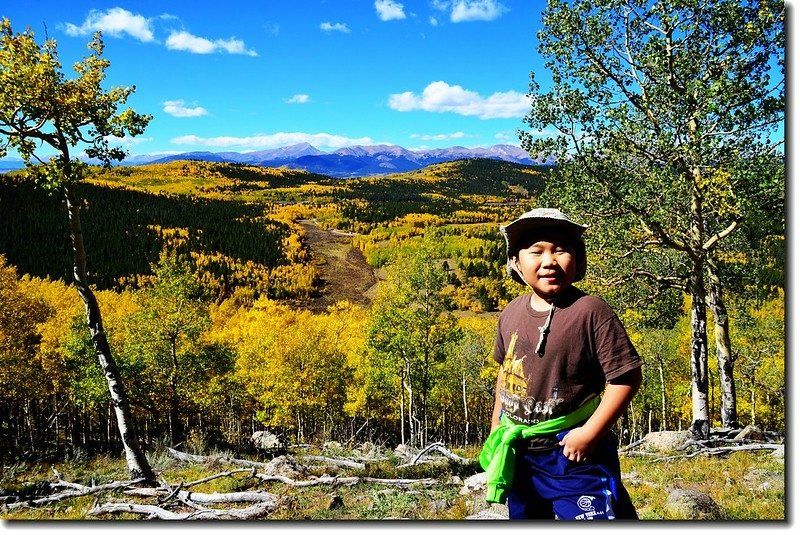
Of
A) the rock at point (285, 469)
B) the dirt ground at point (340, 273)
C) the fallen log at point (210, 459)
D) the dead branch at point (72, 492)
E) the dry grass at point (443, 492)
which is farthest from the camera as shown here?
the dirt ground at point (340, 273)

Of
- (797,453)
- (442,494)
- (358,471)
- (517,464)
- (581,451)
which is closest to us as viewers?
(581,451)

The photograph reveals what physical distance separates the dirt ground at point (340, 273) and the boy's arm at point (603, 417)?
124 meters

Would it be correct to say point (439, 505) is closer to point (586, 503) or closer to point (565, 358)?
point (586, 503)

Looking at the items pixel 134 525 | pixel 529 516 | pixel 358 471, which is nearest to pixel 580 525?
pixel 529 516

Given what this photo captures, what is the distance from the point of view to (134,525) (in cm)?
616

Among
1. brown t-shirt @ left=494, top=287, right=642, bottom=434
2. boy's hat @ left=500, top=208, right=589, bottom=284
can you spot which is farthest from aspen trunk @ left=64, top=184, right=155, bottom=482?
boy's hat @ left=500, top=208, right=589, bottom=284

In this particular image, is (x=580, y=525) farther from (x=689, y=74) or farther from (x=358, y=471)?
(x=689, y=74)

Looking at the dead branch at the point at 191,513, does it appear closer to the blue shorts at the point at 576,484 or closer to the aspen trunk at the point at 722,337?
the blue shorts at the point at 576,484

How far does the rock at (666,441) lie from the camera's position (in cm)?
1119

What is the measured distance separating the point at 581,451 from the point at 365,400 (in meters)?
41.0

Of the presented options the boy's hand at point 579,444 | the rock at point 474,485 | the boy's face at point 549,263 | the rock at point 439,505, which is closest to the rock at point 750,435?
the rock at point 474,485

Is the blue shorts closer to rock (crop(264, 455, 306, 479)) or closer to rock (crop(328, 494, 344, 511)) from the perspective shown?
rock (crop(328, 494, 344, 511))

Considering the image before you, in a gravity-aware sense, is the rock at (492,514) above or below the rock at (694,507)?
below

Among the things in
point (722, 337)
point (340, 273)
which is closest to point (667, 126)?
point (722, 337)
